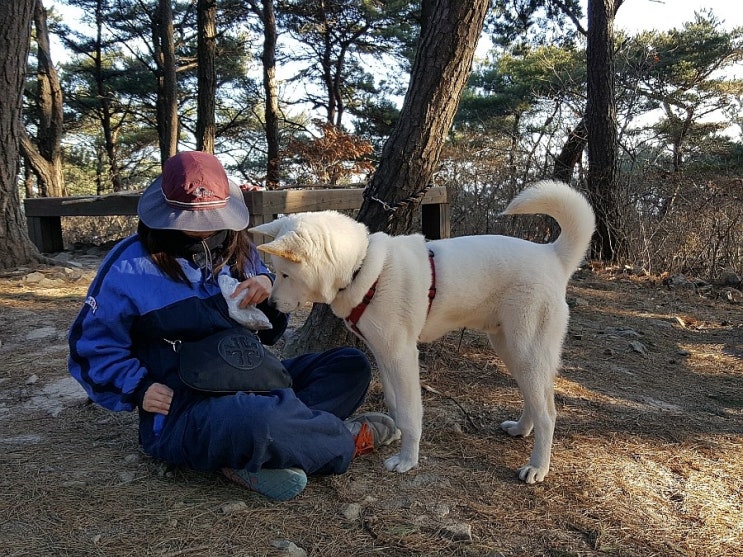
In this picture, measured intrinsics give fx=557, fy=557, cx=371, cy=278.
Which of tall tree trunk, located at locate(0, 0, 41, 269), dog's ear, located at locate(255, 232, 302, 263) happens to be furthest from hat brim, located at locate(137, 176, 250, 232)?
tall tree trunk, located at locate(0, 0, 41, 269)

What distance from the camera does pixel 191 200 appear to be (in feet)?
7.38

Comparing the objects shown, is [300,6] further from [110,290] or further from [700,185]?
[110,290]

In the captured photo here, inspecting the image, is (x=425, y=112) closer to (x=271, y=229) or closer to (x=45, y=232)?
(x=271, y=229)

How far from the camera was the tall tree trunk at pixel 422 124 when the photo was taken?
3.31 meters

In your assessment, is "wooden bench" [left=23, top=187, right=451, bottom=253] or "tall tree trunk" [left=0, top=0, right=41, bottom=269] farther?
"tall tree trunk" [left=0, top=0, right=41, bottom=269]

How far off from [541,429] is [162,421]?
5.43 ft

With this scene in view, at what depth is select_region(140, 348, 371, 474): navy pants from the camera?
2.08 meters

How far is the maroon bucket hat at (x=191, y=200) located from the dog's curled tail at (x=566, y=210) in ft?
4.35

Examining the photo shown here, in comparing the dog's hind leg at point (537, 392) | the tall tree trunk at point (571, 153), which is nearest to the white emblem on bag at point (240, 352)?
the dog's hind leg at point (537, 392)

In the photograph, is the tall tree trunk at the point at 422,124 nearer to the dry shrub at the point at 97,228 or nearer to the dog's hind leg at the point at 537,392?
the dog's hind leg at the point at 537,392

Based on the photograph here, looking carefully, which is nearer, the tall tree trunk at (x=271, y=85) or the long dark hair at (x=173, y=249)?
the long dark hair at (x=173, y=249)

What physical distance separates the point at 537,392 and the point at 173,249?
1.75m

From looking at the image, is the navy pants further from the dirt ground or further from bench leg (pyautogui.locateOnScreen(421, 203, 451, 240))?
bench leg (pyautogui.locateOnScreen(421, 203, 451, 240))

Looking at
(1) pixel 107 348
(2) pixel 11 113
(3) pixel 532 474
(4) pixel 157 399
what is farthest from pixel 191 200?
(2) pixel 11 113
